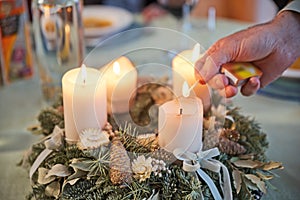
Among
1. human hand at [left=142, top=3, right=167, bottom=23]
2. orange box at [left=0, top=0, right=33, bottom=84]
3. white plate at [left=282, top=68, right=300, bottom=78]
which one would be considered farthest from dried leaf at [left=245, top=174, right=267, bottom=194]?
human hand at [left=142, top=3, right=167, bottom=23]

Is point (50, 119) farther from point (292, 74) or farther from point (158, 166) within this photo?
point (292, 74)

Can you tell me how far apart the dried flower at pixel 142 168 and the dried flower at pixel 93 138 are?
0.06 meters

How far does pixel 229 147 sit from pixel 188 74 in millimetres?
154

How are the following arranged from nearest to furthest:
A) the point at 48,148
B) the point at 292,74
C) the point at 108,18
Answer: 1. the point at 48,148
2. the point at 292,74
3. the point at 108,18

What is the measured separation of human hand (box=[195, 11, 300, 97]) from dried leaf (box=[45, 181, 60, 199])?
29cm

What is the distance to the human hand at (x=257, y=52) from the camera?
2.83 feet

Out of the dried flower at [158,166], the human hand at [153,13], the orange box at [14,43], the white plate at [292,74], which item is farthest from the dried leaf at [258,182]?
the human hand at [153,13]

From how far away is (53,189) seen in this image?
775mm

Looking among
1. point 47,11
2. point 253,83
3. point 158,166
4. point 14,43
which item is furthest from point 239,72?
point 14,43

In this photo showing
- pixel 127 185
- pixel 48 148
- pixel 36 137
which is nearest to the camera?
pixel 127 185

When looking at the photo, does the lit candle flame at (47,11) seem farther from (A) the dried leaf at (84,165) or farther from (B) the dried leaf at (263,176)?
(B) the dried leaf at (263,176)

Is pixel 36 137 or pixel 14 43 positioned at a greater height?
pixel 14 43

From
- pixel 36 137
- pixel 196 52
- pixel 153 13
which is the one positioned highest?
pixel 196 52

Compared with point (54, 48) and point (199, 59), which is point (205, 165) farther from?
point (54, 48)
